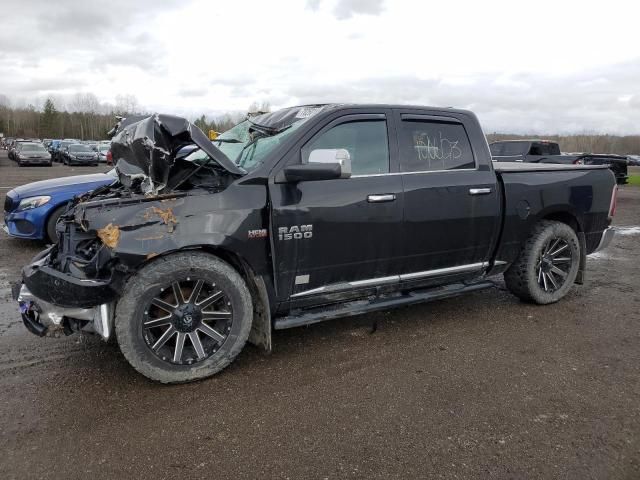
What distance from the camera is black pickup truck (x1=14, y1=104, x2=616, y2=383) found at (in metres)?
3.13

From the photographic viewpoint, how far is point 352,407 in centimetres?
306

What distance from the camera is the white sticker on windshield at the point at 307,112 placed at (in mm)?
3863

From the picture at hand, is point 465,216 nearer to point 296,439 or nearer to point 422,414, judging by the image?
point 422,414

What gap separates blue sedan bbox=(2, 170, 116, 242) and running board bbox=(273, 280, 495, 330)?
441cm

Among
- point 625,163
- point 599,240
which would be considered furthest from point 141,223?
point 625,163

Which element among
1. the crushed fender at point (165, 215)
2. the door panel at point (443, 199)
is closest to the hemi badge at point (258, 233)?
the crushed fender at point (165, 215)

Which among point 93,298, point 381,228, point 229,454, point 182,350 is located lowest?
point 229,454

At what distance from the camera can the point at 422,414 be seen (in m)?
2.99

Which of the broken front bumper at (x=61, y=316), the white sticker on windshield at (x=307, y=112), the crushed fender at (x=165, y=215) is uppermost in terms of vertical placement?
the white sticker on windshield at (x=307, y=112)

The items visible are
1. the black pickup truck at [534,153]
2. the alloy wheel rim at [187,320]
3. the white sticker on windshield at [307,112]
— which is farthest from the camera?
the black pickup truck at [534,153]

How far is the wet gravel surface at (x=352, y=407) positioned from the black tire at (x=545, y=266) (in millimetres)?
459

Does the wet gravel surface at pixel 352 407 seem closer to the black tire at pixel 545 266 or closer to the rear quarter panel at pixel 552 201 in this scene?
the black tire at pixel 545 266

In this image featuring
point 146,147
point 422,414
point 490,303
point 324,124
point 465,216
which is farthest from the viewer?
point 490,303

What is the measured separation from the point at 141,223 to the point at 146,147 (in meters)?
0.55
